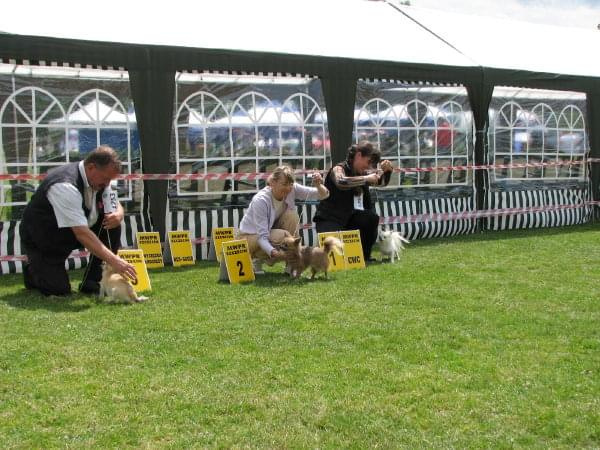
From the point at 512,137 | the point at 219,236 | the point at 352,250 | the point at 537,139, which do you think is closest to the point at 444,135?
the point at 512,137

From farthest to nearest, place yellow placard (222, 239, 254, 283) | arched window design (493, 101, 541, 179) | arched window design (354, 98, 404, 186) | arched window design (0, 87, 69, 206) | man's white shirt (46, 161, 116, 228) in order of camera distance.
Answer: arched window design (493, 101, 541, 179)
arched window design (354, 98, 404, 186)
arched window design (0, 87, 69, 206)
yellow placard (222, 239, 254, 283)
man's white shirt (46, 161, 116, 228)

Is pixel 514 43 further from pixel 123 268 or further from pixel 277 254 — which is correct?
pixel 123 268

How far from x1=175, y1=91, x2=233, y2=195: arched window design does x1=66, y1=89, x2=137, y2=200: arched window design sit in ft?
1.88

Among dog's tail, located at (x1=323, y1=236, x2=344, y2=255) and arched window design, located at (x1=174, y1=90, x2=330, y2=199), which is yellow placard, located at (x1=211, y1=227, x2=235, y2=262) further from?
dog's tail, located at (x1=323, y1=236, x2=344, y2=255)

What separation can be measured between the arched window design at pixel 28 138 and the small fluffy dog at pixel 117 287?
7.94 feet

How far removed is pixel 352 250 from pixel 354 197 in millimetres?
667

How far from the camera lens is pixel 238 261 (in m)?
6.38

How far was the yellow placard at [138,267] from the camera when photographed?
6.01m

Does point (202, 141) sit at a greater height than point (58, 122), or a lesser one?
lesser

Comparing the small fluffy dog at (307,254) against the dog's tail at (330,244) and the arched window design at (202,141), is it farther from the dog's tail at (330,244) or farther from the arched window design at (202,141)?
the arched window design at (202,141)

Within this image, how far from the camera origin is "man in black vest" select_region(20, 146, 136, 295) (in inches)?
211

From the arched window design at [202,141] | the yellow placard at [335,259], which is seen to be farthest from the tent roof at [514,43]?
the yellow placard at [335,259]

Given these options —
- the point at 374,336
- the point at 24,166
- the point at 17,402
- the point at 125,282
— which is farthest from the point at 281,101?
the point at 17,402

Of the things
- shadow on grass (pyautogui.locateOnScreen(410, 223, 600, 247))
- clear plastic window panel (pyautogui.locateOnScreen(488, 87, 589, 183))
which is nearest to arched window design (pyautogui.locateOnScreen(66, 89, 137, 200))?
shadow on grass (pyautogui.locateOnScreen(410, 223, 600, 247))
